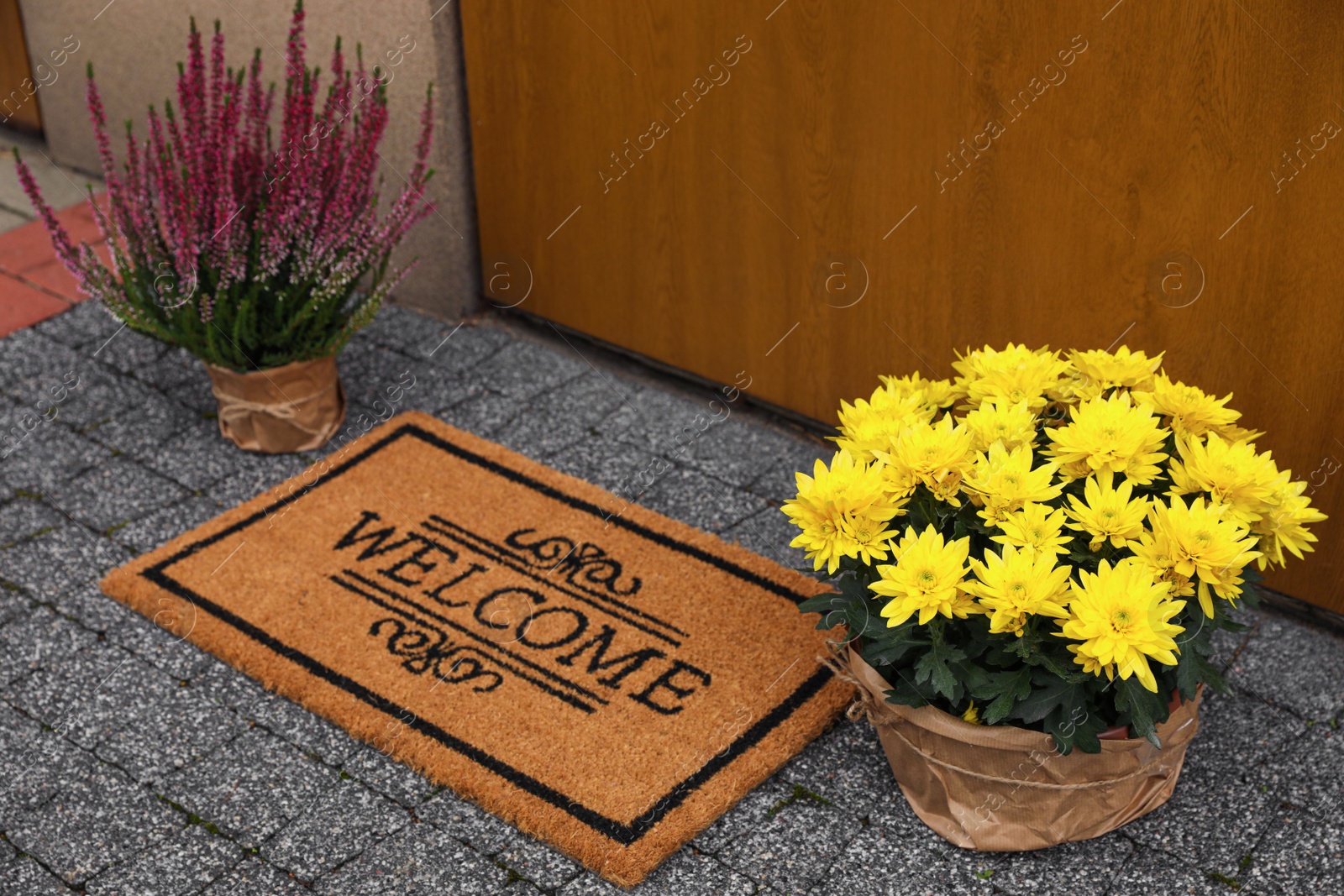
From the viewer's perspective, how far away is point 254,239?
A: 363 centimetres

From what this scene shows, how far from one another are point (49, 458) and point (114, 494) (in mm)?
296

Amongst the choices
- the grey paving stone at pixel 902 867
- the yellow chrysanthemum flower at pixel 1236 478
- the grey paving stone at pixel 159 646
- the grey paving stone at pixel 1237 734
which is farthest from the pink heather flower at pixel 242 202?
the grey paving stone at pixel 1237 734

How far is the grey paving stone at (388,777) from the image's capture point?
2.74 m

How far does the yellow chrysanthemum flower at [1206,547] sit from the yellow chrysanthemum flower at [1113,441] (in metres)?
0.14

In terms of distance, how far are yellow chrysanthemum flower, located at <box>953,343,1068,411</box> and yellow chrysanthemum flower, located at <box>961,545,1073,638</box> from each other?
435 millimetres

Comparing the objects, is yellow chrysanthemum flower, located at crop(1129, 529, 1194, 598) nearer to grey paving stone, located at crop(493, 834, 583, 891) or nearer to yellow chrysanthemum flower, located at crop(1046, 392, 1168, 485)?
yellow chrysanthemum flower, located at crop(1046, 392, 1168, 485)

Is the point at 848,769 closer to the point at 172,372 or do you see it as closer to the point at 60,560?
the point at 60,560

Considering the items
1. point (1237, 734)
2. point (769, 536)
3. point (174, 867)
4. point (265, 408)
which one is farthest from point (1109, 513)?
point (265, 408)

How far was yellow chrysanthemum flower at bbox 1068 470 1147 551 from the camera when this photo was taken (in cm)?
240


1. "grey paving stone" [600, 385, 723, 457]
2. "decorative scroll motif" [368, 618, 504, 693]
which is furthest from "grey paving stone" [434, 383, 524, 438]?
"decorative scroll motif" [368, 618, 504, 693]

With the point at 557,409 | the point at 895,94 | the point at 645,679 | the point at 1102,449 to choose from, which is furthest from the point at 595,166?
the point at 1102,449

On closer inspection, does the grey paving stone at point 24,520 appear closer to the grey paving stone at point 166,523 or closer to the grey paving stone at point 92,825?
the grey paving stone at point 166,523

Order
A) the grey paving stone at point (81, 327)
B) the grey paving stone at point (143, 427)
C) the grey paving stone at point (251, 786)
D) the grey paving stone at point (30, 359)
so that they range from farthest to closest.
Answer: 1. the grey paving stone at point (81, 327)
2. the grey paving stone at point (30, 359)
3. the grey paving stone at point (143, 427)
4. the grey paving stone at point (251, 786)

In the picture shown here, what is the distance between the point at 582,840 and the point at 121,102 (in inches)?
147
